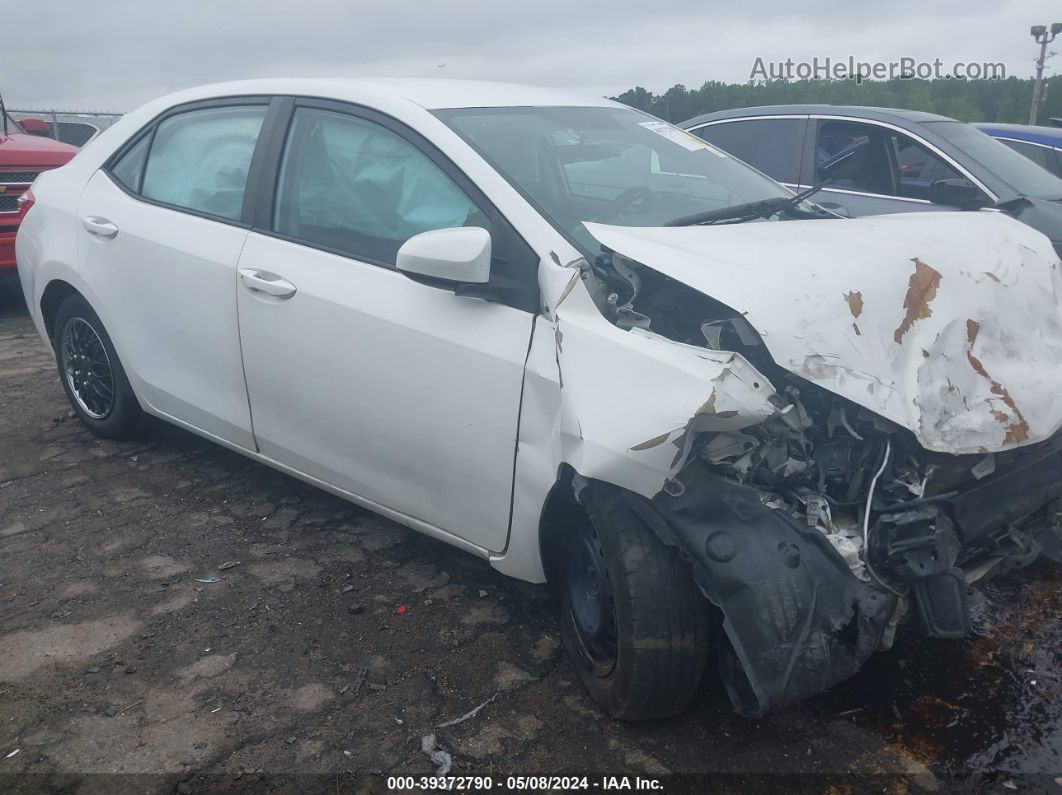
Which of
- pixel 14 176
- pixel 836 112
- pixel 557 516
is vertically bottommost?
pixel 557 516

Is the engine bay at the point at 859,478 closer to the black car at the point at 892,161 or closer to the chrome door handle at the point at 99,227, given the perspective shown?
the chrome door handle at the point at 99,227

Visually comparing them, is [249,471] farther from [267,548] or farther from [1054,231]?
[1054,231]

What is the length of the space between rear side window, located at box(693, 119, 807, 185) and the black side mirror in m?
1.10

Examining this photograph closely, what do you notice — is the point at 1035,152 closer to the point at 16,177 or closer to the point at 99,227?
the point at 99,227

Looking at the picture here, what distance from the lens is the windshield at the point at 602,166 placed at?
2.93m

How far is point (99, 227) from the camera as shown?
399cm

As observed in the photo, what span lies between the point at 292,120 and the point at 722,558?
7.33ft

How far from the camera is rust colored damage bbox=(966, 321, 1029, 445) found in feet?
7.71

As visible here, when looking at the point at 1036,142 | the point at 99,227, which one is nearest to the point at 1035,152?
the point at 1036,142

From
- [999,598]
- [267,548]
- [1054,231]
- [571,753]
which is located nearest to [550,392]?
[571,753]

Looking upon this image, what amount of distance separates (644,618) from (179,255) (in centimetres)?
230

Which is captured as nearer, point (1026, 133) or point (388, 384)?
point (388, 384)

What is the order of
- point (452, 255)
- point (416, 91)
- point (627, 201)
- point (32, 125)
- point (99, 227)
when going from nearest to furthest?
point (452, 255), point (627, 201), point (416, 91), point (99, 227), point (32, 125)

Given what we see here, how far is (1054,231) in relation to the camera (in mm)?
5578
